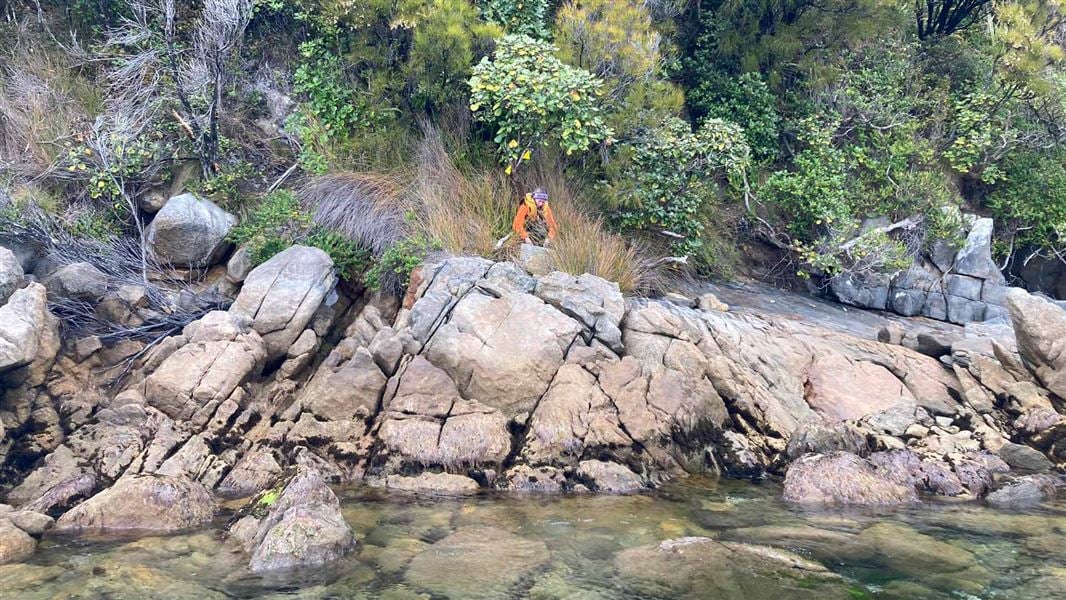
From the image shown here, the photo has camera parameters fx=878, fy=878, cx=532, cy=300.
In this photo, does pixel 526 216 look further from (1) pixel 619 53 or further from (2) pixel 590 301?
(1) pixel 619 53

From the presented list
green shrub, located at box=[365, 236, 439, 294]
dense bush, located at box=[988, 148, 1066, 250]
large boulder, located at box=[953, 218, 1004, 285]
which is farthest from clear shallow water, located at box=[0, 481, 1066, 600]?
dense bush, located at box=[988, 148, 1066, 250]

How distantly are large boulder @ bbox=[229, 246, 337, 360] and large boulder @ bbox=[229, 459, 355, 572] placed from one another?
2.96 meters

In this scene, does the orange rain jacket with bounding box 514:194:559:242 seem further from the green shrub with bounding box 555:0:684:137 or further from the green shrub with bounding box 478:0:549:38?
the green shrub with bounding box 478:0:549:38

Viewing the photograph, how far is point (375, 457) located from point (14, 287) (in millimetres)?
4310

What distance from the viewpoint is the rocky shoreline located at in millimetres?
→ 8070

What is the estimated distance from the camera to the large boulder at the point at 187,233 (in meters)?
10.8

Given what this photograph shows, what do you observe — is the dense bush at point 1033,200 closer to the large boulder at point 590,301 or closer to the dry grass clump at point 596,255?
the dry grass clump at point 596,255

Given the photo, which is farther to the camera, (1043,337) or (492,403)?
(1043,337)

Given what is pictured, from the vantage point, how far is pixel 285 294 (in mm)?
9750

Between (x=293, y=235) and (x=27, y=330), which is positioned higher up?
(x=293, y=235)

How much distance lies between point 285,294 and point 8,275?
2.78 m

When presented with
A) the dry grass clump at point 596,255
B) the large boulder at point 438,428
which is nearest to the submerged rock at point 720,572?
the large boulder at point 438,428

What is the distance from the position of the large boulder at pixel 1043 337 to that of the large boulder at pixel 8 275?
10.7 m

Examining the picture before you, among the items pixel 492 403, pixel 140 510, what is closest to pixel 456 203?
pixel 492 403
